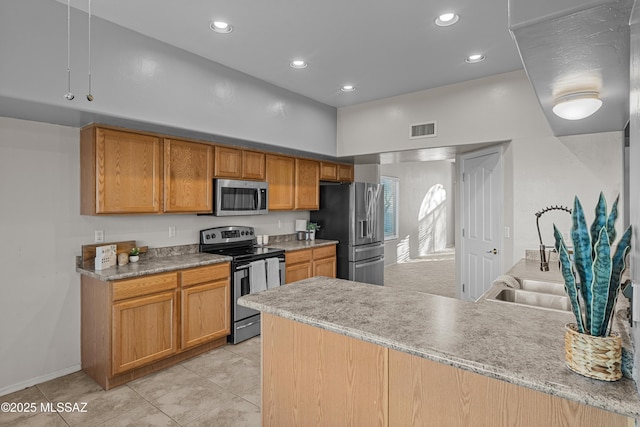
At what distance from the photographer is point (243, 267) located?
12.0 feet

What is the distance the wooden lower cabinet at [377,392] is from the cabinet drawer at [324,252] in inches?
120

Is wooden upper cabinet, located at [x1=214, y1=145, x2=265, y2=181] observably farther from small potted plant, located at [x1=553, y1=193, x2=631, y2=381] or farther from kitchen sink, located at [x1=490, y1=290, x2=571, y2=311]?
small potted plant, located at [x1=553, y1=193, x2=631, y2=381]

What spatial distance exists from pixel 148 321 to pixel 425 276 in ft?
18.4

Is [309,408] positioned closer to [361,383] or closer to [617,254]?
[361,383]

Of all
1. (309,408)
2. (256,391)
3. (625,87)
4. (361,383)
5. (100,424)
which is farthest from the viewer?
(256,391)

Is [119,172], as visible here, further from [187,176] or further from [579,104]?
[579,104]

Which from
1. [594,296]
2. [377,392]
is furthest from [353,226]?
[594,296]

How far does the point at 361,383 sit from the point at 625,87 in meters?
2.16

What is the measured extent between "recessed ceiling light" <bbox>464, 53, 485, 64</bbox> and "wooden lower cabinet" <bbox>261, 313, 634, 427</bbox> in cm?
295

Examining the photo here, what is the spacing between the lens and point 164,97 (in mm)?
3014

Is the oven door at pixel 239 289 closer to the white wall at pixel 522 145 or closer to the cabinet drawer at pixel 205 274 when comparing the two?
the cabinet drawer at pixel 205 274

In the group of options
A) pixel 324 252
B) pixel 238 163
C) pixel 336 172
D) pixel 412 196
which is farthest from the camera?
pixel 412 196

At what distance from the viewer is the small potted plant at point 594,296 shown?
890mm

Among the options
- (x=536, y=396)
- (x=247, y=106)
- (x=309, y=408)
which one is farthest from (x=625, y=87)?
(x=247, y=106)
